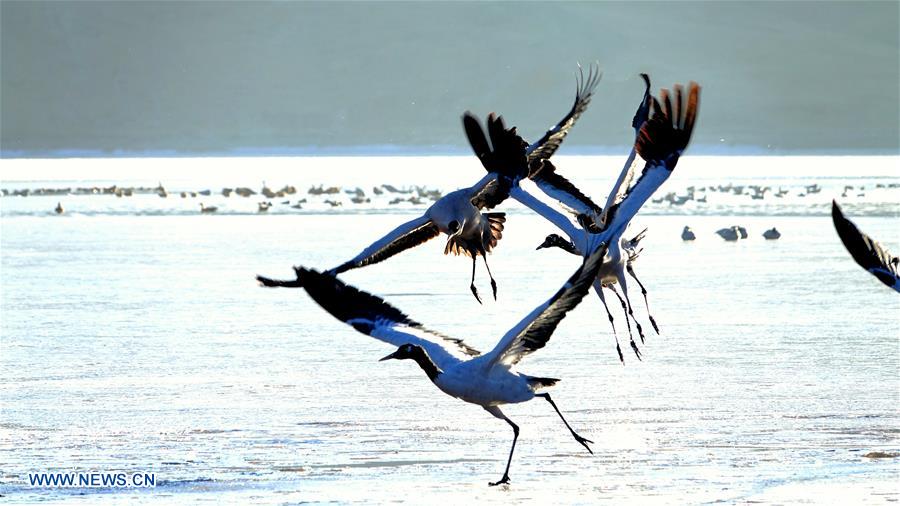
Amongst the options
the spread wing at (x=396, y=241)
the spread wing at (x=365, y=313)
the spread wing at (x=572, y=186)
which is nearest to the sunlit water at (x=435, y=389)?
the spread wing at (x=572, y=186)

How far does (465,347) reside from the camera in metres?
9.59

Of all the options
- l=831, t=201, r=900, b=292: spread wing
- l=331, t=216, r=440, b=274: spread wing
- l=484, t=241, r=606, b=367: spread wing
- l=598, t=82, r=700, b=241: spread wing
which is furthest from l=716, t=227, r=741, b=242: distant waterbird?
l=484, t=241, r=606, b=367: spread wing

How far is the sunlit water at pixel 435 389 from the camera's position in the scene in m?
9.20

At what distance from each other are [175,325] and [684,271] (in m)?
6.78

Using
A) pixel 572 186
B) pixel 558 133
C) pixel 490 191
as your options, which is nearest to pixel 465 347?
pixel 490 191

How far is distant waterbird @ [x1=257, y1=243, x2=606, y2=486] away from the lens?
8.33 metres

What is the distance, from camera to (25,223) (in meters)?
30.9

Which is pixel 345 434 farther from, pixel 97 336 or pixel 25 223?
pixel 25 223

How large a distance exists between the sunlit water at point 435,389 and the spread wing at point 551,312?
884mm

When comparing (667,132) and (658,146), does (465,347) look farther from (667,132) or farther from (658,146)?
(667,132)

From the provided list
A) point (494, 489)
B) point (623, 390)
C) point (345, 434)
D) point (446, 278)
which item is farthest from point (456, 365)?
point (446, 278)

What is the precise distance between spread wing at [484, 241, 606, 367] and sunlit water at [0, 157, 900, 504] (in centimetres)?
88

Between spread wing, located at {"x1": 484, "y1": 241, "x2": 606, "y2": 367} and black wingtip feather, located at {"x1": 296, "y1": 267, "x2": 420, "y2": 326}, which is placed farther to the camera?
black wingtip feather, located at {"x1": 296, "y1": 267, "x2": 420, "y2": 326}

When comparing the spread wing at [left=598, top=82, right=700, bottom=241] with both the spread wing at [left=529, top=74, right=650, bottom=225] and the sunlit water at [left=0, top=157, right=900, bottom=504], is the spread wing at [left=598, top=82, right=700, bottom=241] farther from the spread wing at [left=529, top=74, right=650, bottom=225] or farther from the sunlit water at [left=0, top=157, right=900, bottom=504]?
the sunlit water at [left=0, top=157, right=900, bottom=504]
